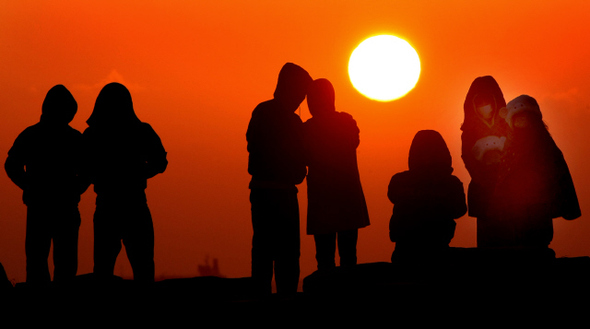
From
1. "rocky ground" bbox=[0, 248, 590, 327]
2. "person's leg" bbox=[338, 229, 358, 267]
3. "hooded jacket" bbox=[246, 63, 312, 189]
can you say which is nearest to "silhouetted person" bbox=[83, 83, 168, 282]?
"rocky ground" bbox=[0, 248, 590, 327]

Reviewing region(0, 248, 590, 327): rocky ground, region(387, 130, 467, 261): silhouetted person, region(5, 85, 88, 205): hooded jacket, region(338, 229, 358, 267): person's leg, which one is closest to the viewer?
region(0, 248, 590, 327): rocky ground

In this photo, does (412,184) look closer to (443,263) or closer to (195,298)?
(443,263)

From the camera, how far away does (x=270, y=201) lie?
23.5 feet

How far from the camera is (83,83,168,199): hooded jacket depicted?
22.3ft

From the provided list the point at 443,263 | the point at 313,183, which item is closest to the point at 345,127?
the point at 313,183

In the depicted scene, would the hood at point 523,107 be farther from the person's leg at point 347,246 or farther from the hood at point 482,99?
the person's leg at point 347,246

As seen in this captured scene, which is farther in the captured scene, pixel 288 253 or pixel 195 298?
pixel 288 253

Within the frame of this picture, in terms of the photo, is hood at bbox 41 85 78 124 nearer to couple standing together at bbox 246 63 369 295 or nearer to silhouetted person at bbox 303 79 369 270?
couple standing together at bbox 246 63 369 295

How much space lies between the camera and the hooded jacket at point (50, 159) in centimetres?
739

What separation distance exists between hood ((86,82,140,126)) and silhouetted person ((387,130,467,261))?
2922 millimetres

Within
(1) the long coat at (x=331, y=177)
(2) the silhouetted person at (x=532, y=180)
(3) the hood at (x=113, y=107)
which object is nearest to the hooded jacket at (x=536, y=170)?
(2) the silhouetted person at (x=532, y=180)

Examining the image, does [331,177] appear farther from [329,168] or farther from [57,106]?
[57,106]

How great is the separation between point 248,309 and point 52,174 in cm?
297

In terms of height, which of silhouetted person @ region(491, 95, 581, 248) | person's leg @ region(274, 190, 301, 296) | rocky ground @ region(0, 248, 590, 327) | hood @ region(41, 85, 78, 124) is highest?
hood @ region(41, 85, 78, 124)
